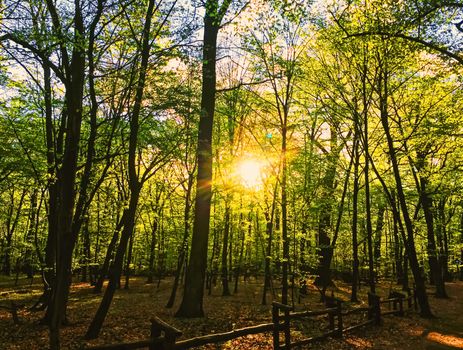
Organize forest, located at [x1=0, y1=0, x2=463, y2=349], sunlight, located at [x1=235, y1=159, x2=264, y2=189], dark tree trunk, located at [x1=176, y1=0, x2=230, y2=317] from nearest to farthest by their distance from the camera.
→ forest, located at [x1=0, y1=0, x2=463, y2=349]
dark tree trunk, located at [x1=176, y1=0, x2=230, y2=317]
sunlight, located at [x1=235, y1=159, x2=264, y2=189]

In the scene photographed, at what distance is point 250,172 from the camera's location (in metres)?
23.8

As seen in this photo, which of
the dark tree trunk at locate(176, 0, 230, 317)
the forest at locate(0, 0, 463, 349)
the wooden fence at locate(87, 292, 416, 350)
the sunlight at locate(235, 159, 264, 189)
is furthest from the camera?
the sunlight at locate(235, 159, 264, 189)

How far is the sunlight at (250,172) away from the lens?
22.9 metres

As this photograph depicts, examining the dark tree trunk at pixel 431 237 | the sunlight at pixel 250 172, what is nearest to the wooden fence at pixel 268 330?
the dark tree trunk at pixel 431 237

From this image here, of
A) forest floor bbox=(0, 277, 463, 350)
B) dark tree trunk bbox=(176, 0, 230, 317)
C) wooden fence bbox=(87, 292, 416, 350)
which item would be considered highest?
dark tree trunk bbox=(176, 0, 230, 317)

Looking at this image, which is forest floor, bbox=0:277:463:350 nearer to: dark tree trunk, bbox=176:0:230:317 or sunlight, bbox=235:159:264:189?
dark tree trunk, bbox=176:0:230:317

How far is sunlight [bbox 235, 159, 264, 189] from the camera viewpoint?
75.0 feet

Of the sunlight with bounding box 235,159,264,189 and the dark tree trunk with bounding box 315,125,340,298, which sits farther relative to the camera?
the sunlight with bounding box 235,159,264,189

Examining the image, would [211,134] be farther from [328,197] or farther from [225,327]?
[328,197]

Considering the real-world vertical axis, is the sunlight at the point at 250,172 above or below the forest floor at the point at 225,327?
above

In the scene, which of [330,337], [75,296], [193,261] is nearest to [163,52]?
[193,261]

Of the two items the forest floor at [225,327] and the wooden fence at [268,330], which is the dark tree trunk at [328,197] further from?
the wooden fence at [268,330]

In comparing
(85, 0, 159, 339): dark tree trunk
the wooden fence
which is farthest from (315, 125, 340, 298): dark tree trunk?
(85, 0, 159, 339): dark tree trunk

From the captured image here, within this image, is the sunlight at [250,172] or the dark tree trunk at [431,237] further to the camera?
the sunlight at [250,172]
